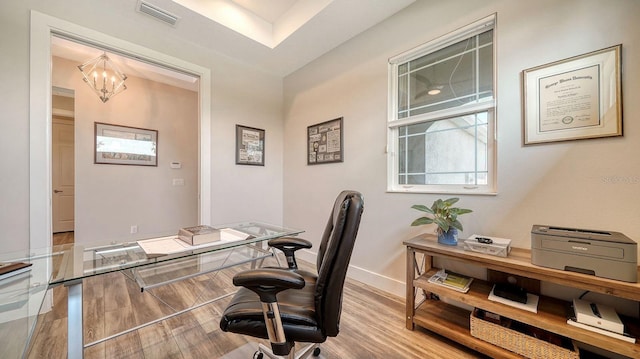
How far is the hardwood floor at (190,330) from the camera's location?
1505mm

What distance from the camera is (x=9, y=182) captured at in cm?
182

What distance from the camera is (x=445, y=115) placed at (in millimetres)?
1982

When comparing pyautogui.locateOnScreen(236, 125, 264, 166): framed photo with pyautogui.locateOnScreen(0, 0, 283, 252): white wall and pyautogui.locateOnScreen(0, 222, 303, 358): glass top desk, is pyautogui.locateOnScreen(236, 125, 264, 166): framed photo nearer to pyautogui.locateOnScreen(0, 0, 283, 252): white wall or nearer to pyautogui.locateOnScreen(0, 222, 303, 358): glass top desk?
pyautogui.locateOnScreen(0, 0, 283, 252): white wall

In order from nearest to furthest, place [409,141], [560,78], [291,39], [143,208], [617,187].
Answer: [617,187] → [560,78] → [409,141] → [291,39] → [143,208]

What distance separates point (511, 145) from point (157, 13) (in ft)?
10.8

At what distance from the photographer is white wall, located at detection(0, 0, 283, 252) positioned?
1.81 meters

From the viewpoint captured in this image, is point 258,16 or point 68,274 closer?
point 68,274

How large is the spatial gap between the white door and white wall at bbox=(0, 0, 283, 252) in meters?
4.29

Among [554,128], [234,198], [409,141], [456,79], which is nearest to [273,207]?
[234,198]

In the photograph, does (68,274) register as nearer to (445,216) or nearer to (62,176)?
(445,216)

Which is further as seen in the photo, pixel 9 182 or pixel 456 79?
pixel 456 79

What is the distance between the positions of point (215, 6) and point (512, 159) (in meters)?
3.03

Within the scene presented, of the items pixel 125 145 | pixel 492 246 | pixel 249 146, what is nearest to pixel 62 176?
pixel 125 145

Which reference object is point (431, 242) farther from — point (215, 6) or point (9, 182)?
point (9, 182)
